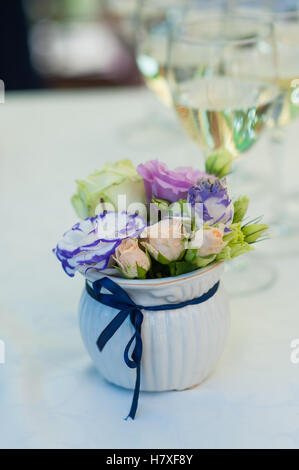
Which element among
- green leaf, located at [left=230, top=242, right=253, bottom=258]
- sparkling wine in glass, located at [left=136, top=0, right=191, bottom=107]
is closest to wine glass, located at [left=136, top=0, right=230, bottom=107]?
sparkling wine in glass, located at [left=136, top=0, right=191, bottom=107]

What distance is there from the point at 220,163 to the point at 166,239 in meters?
0.13

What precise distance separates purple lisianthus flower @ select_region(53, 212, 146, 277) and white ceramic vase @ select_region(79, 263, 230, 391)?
3cm

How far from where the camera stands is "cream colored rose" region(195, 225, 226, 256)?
516mm

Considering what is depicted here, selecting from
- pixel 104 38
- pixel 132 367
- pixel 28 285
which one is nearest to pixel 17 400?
pixel 132 367

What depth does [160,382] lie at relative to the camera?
0.58 metres

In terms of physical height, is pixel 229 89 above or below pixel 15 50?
below

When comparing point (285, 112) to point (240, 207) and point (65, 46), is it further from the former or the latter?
point (65, 46)

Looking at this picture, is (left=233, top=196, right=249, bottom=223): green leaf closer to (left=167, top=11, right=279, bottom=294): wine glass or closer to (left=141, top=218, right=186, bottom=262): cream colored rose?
(left=141, top=218, right=186, bottom=262): cream colored rose

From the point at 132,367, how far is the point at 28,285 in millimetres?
283

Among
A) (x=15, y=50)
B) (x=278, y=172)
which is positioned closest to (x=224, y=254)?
(x=278, y=172)

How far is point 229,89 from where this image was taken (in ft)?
2.54

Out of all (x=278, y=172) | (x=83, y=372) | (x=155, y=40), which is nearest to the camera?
(x=83, y=372)

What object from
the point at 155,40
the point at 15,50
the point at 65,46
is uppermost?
the point at 65,46

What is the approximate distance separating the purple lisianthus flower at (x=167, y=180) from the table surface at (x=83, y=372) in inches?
7.3
